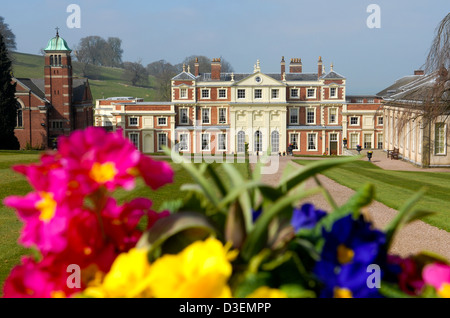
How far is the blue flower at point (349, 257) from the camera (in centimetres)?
131

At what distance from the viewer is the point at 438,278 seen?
4.39ft

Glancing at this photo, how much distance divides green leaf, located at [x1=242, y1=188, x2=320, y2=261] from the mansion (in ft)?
178

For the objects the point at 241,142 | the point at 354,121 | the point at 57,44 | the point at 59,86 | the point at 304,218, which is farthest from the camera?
the point at 57,44

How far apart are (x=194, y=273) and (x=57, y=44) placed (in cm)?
6070

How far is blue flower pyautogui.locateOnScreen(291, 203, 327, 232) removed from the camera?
1418mm

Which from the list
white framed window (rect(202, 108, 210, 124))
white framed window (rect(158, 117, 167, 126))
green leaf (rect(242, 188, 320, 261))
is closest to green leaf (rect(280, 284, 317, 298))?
green leaf (rect(242, 188, 320, 261))

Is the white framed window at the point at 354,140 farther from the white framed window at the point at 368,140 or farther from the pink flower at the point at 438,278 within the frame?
the pink flower at the point at 438,278

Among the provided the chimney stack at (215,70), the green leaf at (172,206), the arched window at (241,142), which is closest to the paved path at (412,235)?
the green leaf at (172,206)

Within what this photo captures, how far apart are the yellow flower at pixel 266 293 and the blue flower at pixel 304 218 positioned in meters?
0.18

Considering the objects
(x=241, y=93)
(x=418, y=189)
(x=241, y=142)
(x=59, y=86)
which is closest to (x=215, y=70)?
(x=241, y=93)

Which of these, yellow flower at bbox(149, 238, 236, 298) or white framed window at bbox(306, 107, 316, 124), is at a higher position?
white framed window at bbox(306, 107, 316, 124)

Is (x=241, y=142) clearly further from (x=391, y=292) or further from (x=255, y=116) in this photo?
(x=391, y=292)

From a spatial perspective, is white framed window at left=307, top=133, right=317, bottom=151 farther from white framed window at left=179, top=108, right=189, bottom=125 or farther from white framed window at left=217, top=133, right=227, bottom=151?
white framed window at left=179, top=108, right=189, bottom=125
